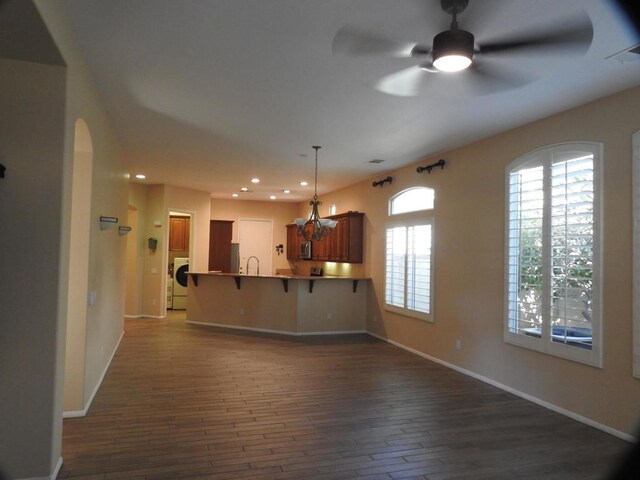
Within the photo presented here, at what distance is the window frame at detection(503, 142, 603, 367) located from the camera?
3.67 metres

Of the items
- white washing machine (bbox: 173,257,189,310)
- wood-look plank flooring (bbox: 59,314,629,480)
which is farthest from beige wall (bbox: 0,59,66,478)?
white washing machine (bbox: 173,257,189,310)

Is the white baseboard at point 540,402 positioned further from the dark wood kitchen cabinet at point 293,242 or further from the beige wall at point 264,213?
the beige wall at point 264,213

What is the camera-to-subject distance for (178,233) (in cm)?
1068

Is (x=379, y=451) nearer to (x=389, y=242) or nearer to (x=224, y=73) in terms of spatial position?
(x=224, y=73)

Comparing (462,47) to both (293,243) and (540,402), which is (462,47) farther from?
(293,243)

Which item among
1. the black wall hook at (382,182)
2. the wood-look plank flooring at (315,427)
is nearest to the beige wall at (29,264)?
the wood-look plank flooring at (315,427)

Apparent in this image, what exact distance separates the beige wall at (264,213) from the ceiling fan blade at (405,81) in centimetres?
919

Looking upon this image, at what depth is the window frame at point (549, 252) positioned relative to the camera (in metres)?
3.67

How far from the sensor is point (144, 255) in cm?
904

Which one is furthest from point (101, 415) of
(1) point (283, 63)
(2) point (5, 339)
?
(1) point (283, 63)

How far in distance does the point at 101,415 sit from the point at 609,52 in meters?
4.87

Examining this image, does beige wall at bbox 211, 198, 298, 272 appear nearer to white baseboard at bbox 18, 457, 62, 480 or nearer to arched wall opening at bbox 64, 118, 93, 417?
arched wall opening at bbox 64, 118, 93, 417

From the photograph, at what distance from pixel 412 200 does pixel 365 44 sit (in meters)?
4.78

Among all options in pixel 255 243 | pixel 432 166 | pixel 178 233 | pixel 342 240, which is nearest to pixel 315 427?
pixel 432 166
